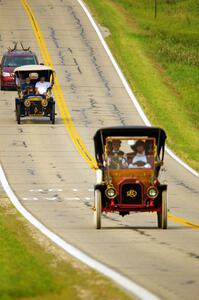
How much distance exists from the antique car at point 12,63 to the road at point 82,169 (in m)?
0.52

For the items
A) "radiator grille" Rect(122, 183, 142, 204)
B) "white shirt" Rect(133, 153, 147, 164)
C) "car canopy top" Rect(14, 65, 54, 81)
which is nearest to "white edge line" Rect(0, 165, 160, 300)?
"radiator grille" Rect(122, 183, 142, 204)

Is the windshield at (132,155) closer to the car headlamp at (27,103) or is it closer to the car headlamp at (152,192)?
the car headlamp at (152,192)

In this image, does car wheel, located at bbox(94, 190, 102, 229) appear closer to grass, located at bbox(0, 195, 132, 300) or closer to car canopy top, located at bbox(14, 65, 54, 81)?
grass, located at bbox(0, 195, 132, 300)

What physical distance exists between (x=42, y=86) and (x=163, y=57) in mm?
21316

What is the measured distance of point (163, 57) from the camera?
218 feet

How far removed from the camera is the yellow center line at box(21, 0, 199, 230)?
80.8ft

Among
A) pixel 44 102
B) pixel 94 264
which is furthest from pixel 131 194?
pixel 44 102

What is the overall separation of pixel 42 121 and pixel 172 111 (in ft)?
22.4

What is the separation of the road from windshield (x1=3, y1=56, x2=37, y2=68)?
1590mm

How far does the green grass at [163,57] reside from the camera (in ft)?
162

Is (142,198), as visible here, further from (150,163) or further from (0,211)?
(0,211)

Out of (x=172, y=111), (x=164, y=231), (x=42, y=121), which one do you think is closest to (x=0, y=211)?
(x=164, y=231)

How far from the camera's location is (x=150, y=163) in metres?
23.1

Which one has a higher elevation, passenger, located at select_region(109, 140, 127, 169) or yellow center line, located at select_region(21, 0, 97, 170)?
passenger, located at select_region(109, 140, 127, 169)
